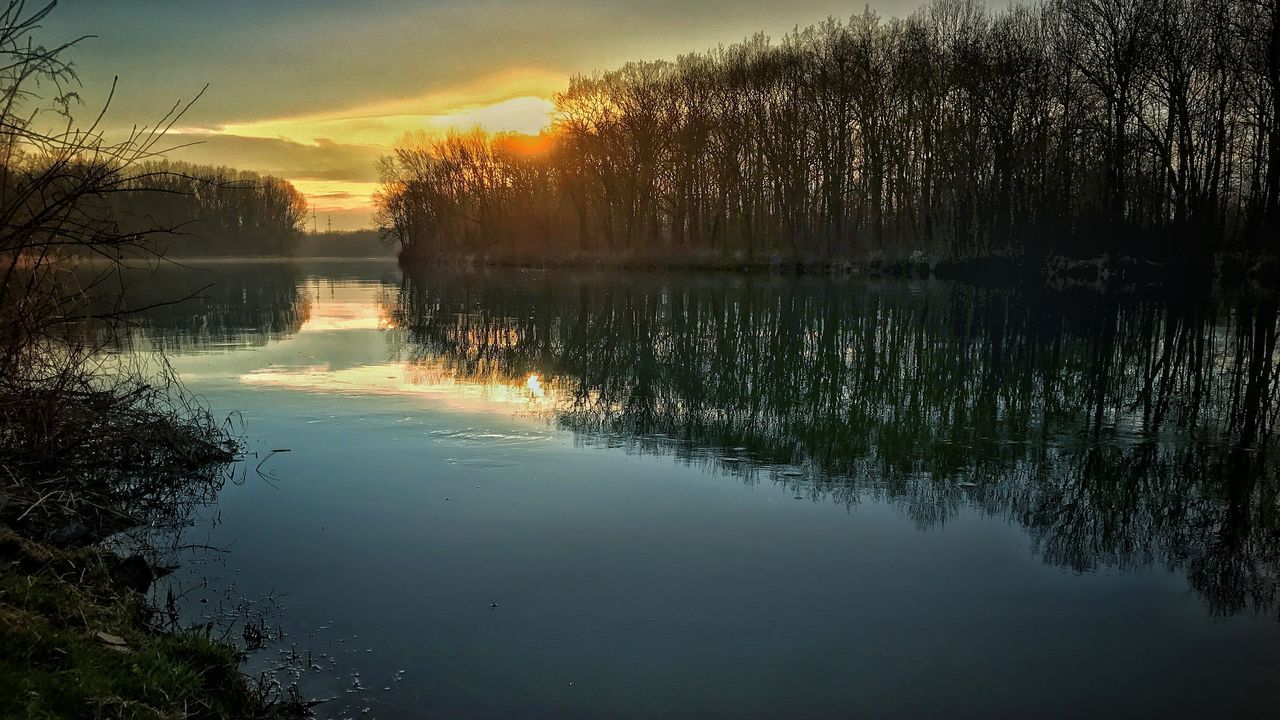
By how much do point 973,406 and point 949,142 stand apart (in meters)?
43.1

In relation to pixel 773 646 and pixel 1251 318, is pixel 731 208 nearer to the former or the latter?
pixel 1251 318

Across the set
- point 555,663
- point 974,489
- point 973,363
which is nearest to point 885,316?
point 973,363

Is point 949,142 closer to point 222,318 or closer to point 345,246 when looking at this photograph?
point 222,318

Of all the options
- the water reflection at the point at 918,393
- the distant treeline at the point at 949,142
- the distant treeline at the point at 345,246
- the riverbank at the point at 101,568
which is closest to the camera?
the riverbank at the point at 101,568

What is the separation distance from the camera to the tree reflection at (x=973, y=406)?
823 cm

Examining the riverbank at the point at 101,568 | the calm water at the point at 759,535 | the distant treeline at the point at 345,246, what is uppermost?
the distant treeline at the point at 345,246

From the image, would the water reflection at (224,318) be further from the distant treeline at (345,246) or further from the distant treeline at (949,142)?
the distant treeline at (345,246)

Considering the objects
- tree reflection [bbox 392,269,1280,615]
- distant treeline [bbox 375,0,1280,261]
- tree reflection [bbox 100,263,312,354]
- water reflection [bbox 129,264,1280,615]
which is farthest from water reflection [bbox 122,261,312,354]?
distant treeline [bbox 375,0,1280,261]

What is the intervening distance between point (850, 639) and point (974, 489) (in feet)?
13.4

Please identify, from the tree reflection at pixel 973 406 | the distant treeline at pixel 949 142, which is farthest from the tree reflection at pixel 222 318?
the distant treeline at pixel 949 142

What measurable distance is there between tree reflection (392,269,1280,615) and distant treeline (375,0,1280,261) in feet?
52.2

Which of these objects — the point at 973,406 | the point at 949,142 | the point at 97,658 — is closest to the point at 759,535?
the point at 97,658

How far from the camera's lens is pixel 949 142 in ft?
171

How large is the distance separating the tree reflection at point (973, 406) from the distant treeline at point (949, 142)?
15.9m
